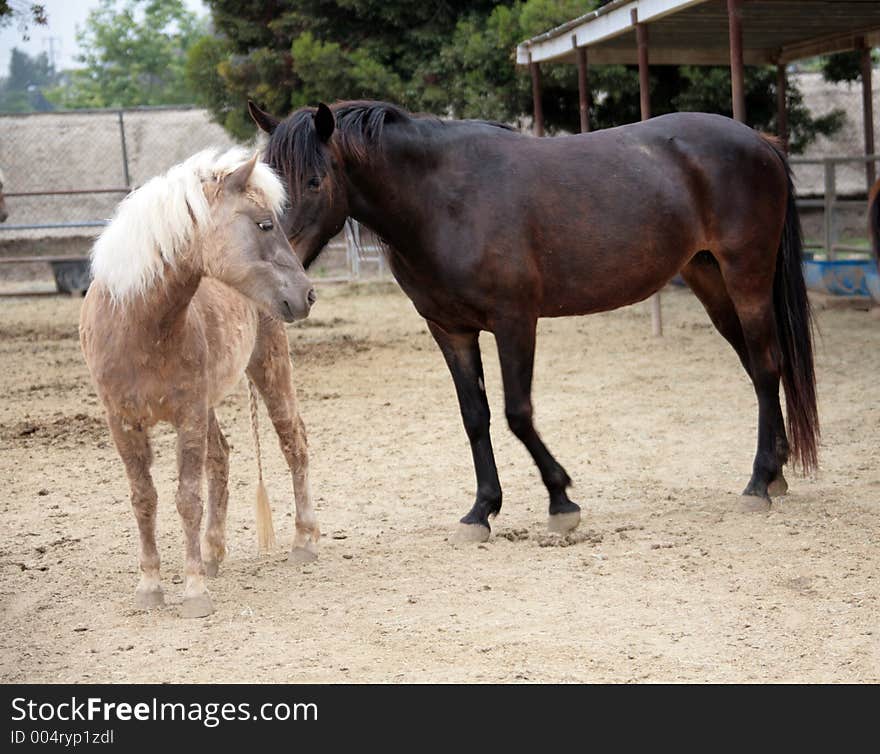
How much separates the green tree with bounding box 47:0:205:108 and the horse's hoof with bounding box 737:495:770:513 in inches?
1200

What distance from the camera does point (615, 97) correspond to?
1330 centimetres

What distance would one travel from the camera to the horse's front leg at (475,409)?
491cm

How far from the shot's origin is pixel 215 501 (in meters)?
4.62

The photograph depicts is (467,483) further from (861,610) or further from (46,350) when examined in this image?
(46,350)

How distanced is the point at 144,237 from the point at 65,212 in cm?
1780

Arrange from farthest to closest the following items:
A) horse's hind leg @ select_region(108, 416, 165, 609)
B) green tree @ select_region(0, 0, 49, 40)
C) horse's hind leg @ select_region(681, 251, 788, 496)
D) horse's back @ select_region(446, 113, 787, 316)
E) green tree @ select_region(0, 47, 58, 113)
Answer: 1. green tree @ select_region(0, 47, 58, 113)
2. green tree @ select_region(0, 0, 49, 40)
3. horse's hind leg @ select_region(681, 251, 788, 496)
4. horse's back @ select_region(446, 113, 787, 316)
5. horse's hind leg @ select_region(108, 416, 165, 609)

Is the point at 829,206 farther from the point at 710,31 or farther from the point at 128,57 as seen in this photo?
the point at 128,57

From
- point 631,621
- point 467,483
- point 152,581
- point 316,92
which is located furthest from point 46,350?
point 631,621

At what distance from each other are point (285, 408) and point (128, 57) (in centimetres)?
3340

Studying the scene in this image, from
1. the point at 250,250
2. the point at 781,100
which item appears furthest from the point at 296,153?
the point at 781,100

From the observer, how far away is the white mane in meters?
3.66

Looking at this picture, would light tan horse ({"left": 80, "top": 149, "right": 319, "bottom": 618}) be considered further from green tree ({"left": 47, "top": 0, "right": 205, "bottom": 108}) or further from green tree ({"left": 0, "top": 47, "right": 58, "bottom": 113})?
green tree ({"left": 0, "top": 47, "right": 58, "bottom": 113})

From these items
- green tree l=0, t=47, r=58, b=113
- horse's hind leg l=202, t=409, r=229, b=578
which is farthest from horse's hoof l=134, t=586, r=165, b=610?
green tree l=0, t=47, r=58, b=113

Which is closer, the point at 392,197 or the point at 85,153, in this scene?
the point at 392,197
